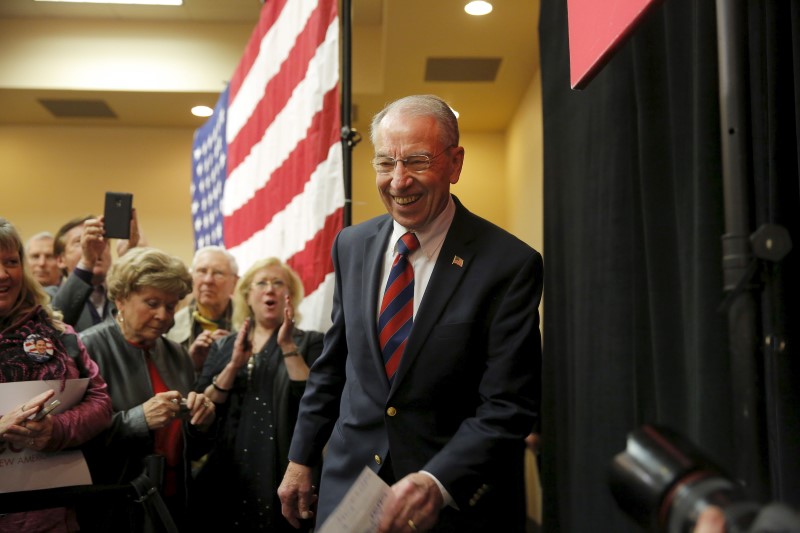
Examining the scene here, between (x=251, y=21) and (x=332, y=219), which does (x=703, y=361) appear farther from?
(x=251, y=21)

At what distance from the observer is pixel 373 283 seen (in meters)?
1.62

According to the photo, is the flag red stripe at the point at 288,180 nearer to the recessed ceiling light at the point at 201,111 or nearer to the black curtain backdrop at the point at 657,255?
the black curtain backdrop at the point at 657,255

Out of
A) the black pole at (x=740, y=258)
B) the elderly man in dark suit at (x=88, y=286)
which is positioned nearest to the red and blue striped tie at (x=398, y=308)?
the black pole at (x=740, y=258)

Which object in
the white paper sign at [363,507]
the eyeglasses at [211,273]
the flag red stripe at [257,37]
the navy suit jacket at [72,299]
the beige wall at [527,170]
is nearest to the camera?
the white paper sign at [363,507]

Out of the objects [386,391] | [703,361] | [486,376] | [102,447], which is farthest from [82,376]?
[703,361]

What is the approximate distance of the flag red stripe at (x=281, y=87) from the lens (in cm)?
295

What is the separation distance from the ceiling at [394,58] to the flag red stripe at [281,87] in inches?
50.6

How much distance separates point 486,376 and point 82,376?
1.18 m

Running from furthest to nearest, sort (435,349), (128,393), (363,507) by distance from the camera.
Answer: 1. (128,393)
2. (435,349)
3. (363,507)

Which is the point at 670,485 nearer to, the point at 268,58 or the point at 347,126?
the point at 347,126

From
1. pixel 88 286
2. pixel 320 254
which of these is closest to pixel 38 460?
pixel 88 286

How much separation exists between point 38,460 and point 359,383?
91 cm

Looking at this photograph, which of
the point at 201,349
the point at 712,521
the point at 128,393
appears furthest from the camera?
the point at 201,349

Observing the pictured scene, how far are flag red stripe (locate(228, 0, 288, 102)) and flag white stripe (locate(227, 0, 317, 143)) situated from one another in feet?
0.11
